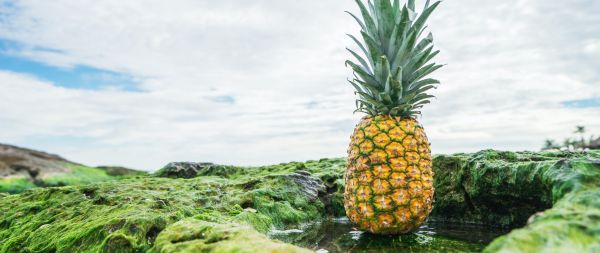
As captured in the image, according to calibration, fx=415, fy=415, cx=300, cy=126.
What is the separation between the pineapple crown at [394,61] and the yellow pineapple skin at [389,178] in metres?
0.31

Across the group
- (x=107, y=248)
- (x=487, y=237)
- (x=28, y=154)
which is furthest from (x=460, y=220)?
(x=28, y=154)

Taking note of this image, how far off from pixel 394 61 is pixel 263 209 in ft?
8.90

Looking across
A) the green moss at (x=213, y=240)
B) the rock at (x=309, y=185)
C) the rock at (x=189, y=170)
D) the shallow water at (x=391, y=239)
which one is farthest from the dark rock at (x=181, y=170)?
the green moss at (x=213, y=240)

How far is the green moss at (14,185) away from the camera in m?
19.8

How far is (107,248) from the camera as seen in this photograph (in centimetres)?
417

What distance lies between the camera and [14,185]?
20203 mm

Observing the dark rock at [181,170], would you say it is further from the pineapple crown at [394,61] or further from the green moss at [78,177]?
the green moss at [78,177]

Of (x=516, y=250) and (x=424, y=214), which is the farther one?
(x=424, y=214)

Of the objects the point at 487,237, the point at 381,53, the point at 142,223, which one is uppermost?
the point at 381,53

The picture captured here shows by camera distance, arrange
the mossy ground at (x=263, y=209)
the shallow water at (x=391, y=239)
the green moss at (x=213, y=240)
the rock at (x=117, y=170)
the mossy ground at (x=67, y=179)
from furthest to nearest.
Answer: the rock at (x=117, y=170)
the mossy ground at (x=67, y=179)
the shallow water at (x=391, y=239)
the green moss at (x=213, y=240)
the mossy ground at (x=263, y=209)

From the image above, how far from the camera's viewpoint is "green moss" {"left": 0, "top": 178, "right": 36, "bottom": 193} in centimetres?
1983

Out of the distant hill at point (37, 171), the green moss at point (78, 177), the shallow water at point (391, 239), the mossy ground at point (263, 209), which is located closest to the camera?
the mossy ground at point (263, 209)

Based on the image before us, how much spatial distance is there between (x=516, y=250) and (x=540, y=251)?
5.3 inches

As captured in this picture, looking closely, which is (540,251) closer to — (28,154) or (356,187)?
(356,187)
